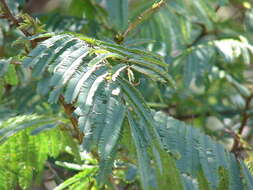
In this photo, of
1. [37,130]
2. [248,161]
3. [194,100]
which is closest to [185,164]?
[248,161]

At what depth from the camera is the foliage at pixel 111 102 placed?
104 cm

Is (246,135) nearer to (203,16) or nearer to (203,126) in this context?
(203,126)

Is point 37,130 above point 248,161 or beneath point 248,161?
above

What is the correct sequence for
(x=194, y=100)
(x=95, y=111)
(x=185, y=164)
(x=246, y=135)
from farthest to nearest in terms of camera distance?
(x=246, y=135)
(x=194, y=100)
(x=185, y=164)
(x=95, y=111)

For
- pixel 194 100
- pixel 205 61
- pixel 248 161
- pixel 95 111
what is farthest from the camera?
pixel 194 100

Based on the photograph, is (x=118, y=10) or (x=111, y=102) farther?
(x=118, y=10)

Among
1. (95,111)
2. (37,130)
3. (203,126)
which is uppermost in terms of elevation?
(95,111)

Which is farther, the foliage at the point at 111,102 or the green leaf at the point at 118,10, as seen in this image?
the green leaf at the point at 118,10

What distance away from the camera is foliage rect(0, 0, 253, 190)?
3.41 ft

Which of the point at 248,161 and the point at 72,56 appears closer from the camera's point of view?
the point at 72,56

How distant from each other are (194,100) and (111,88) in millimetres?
1323

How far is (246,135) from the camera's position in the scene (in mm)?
2646

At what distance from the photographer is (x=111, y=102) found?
1060mm

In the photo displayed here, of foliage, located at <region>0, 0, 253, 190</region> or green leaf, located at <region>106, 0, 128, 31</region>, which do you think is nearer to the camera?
foliage, located at <region>0, 0, 253, 190</region>
